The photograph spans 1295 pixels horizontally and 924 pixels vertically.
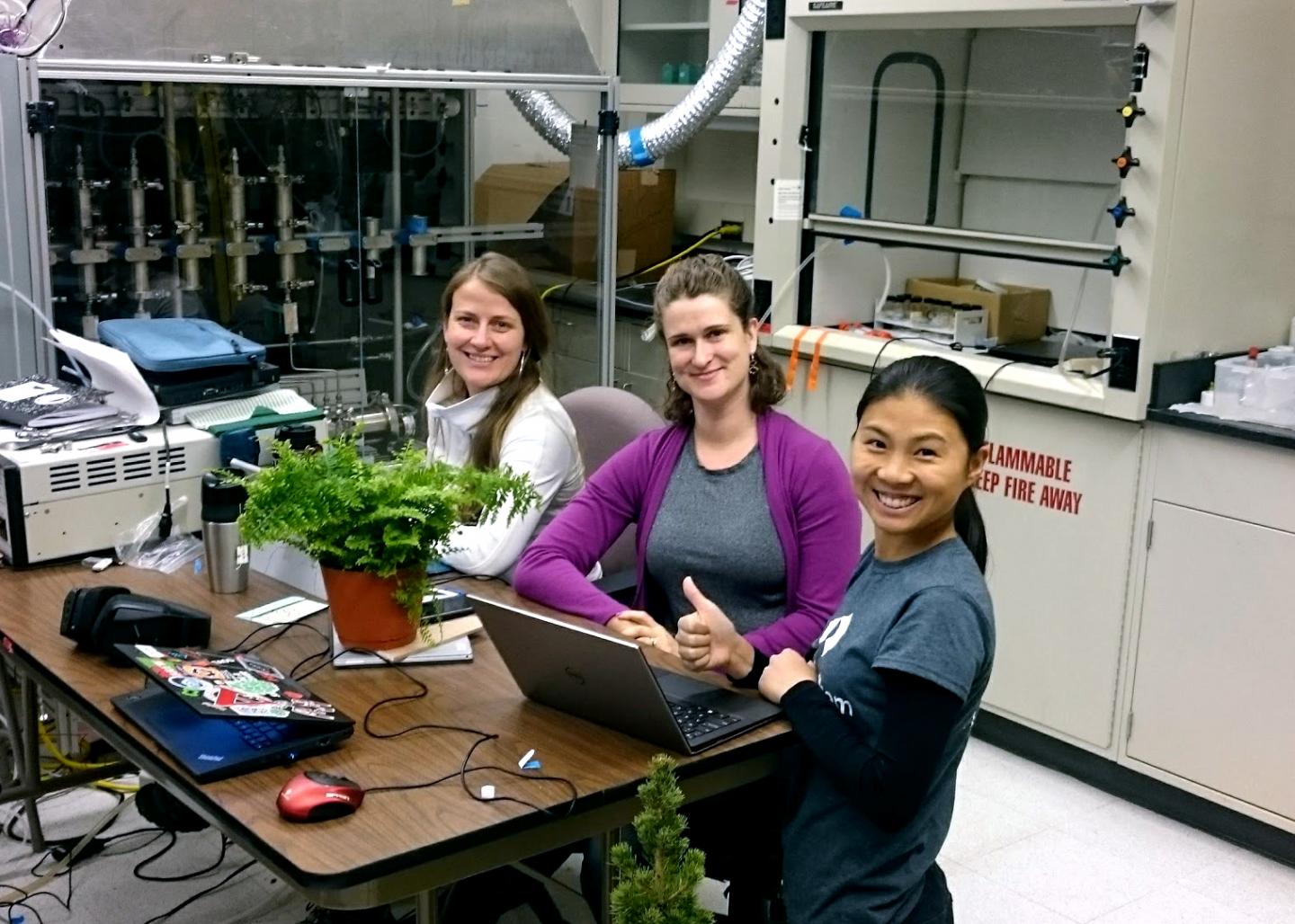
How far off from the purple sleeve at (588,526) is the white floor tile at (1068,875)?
43.8 inches

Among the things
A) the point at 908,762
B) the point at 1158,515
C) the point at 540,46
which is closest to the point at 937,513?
the point at 908,762

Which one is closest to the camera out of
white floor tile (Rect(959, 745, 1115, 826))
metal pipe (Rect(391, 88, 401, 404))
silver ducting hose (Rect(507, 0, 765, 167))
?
white floor tile (Rect(959, 745, 1115, 826))

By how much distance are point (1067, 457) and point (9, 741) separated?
2181 mm

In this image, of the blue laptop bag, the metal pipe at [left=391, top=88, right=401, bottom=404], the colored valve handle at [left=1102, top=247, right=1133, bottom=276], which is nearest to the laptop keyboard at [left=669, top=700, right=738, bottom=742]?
the blue laptop bag

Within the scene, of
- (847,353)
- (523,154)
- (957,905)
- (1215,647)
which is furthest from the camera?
(523,154)

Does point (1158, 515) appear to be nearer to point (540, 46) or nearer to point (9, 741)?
point (540, 46)

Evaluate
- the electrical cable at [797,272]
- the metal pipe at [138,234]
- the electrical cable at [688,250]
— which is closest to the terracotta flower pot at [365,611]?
the metal pipe at [138,234]

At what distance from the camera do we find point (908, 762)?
4.86 feet

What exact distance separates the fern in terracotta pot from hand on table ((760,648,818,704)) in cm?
43

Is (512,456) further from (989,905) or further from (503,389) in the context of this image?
(989,905)

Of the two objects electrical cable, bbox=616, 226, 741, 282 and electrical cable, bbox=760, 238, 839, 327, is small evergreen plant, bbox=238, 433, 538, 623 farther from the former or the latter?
electrical cable, bbox=616, 226, 741, 282

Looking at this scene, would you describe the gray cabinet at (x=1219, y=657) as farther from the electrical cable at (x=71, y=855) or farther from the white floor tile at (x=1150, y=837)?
the electrical cable at (x=71, y=855)

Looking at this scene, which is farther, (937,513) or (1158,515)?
(1158,515)

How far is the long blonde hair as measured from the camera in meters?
2.41
